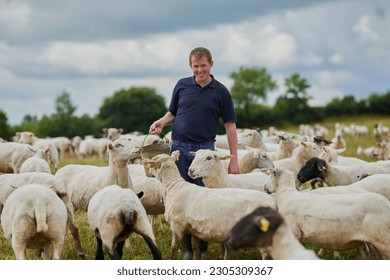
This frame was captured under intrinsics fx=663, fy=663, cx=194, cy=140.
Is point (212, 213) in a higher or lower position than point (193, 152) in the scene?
lower

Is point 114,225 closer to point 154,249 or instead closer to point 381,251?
A: point 154,249

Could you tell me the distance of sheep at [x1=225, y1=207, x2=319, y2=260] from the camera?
5793 mm

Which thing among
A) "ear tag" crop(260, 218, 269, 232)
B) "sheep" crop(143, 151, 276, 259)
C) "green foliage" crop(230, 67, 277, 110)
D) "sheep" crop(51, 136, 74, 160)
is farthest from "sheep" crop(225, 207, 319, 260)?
"green foliage" crop(230, 67, 277, 110)

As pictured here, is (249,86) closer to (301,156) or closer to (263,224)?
(301,156)

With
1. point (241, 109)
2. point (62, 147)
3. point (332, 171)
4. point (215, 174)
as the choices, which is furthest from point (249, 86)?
Result: point (215, 174)

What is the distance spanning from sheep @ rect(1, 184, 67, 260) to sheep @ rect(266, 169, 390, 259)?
2.88 m

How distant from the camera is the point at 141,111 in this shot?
50.0 m

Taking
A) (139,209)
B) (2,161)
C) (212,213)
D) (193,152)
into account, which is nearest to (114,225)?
(139,209)

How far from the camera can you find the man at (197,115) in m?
9.83

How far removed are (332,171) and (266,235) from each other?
19.9 ft

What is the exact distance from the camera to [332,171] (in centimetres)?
1162
